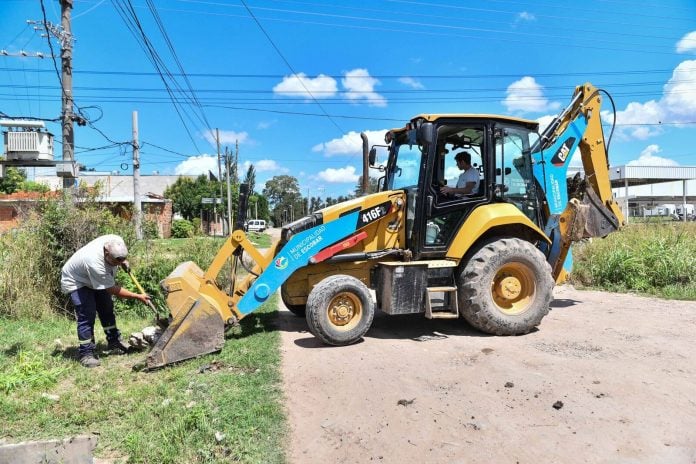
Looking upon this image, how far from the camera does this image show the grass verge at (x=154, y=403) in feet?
11.2

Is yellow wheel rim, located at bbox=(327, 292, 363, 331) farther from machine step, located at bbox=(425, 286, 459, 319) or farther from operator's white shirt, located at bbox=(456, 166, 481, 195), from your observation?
operator's white shirt, located at bbox=(456, 166, 481, 195)

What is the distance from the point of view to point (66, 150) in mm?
10820

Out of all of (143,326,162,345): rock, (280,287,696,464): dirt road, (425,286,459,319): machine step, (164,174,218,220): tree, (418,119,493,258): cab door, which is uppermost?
(164,174,218,220): tree

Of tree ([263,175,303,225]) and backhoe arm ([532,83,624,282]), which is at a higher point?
tree ([263,175,303,225])

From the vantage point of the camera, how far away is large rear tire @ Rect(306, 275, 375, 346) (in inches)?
221

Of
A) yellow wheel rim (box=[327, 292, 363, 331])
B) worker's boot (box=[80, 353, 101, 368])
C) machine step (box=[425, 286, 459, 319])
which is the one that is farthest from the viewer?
machine step (box=[425, 286, 459, 319])

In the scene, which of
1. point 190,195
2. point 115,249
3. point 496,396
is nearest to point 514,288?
point 496,396

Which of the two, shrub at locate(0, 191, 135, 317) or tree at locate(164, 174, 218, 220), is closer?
shrub at locate(0, 191, 135, 317)

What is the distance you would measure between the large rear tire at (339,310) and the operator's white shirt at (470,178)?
1980 millimetres

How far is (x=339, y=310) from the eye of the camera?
582 cm

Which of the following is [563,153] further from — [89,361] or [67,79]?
[67,79]

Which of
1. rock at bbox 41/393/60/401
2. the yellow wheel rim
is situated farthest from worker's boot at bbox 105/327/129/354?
the yellow wheel rim

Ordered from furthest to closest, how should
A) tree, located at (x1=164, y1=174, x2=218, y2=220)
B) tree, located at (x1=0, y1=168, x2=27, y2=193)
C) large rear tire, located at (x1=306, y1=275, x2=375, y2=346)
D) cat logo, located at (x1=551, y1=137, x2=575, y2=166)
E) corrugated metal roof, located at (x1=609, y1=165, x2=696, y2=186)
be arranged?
1. tree, located at (x1=164, y1=174, x2=218, y2=220)
2. tree, located at (x1=0, y1=168, x2=27, y2=193)
3. corrugated metal roof, located at (x1=609, y1=165, x2=696, y2=186)
4. cat logo, located at (x1=551, y1=137, x2=575, y2=166)
5. large rear tire, located at (x1=306, y1=275, x2=375, y2=346)

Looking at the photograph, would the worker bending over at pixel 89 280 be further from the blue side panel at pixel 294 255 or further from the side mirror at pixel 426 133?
the side mirror at pixel 426 133
